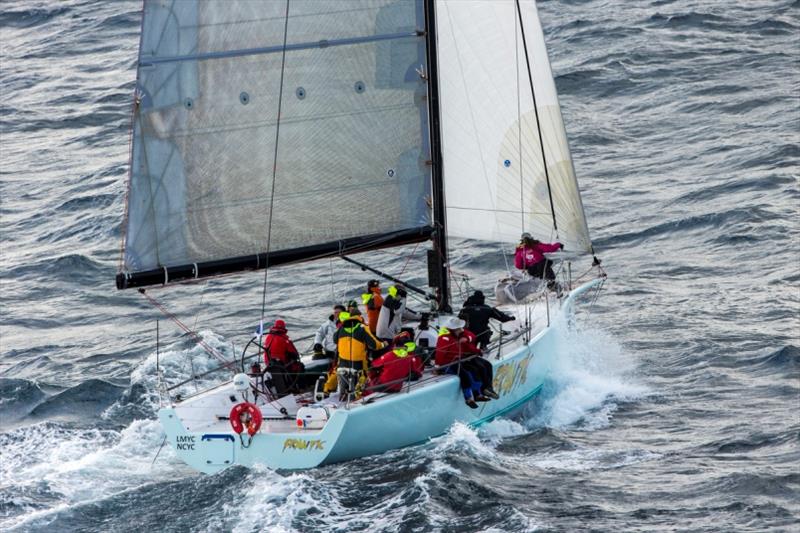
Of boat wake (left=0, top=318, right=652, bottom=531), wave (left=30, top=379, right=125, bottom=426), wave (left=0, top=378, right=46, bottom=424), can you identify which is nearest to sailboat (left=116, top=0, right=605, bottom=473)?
boat wake (left=0, top=318, right=652, bottom=531)

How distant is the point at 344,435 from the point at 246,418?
4.10ft

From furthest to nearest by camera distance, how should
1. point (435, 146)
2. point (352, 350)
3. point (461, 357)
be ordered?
point (435, 146) < point (461, 357) < point (352, 350)

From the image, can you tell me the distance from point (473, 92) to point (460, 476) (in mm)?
5986

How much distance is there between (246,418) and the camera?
55.2 ft

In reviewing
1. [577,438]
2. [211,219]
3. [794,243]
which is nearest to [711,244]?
[794,243]

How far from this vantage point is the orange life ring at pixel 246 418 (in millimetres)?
16719

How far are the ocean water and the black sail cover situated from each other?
3090mm

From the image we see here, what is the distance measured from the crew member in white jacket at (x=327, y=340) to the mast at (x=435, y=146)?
1.67 m

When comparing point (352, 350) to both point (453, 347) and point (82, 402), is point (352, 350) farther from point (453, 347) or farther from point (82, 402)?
point (82, 402)

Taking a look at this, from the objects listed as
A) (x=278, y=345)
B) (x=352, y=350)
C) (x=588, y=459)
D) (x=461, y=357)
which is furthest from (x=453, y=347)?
(x=278, y=345)

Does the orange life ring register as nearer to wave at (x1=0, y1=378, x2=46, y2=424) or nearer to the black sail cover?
the black sail cover

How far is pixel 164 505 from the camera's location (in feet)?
54.9

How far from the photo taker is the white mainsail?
19.6 meters

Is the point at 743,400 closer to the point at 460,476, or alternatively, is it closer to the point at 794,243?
the point at 460,476
